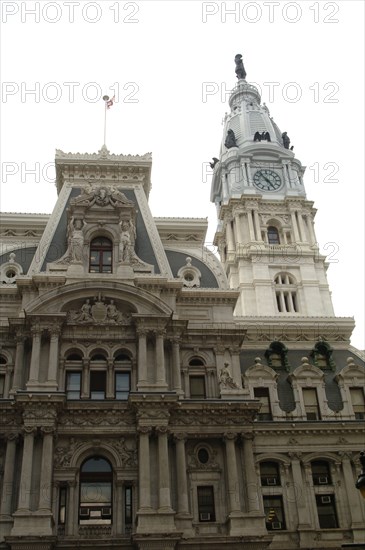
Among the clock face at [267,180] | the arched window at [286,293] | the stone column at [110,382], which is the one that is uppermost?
the clock face at [267,180]

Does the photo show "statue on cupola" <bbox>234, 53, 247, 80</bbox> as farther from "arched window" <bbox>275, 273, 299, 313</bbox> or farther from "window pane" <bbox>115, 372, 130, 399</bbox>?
"window pane" <bbox>115, 372, 130, 399</bbox>

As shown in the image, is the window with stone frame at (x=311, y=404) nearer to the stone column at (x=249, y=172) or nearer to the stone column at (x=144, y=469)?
the stone column at (x=144, y=469)

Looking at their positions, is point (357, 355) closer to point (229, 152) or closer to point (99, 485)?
point (99, 485)

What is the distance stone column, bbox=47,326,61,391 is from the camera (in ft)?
126

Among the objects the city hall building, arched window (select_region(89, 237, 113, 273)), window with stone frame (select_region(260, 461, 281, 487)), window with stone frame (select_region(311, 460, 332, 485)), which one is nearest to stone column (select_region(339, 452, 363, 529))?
the city hall building

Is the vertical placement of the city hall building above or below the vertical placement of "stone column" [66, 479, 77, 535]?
above

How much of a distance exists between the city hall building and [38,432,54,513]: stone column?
80 mm

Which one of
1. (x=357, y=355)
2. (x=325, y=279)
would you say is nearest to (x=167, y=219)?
(x=357, y=355)

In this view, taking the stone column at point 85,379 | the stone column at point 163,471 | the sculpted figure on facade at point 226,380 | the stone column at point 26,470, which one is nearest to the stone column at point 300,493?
the sculpted figure on facade at point 226,380

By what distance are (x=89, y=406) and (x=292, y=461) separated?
12.2m

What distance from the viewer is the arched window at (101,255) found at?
44.4 m

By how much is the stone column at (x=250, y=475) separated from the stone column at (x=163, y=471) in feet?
14.2

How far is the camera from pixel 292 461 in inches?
1604

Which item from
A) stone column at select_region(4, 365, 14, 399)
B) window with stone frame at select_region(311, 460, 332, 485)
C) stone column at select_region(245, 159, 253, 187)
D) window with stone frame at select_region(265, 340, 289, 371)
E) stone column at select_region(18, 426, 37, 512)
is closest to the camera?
stone column at select_region(18, 426, 37, 512)
